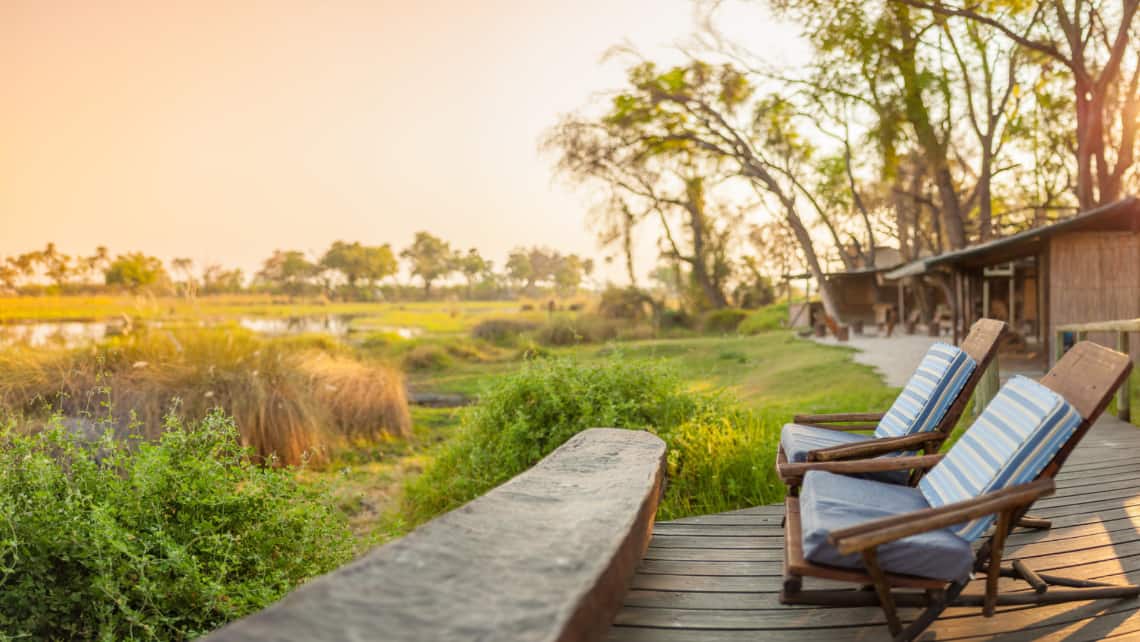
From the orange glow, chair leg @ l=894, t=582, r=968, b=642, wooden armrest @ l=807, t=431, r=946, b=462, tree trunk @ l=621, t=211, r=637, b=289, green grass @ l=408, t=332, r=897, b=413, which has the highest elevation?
the orange glow

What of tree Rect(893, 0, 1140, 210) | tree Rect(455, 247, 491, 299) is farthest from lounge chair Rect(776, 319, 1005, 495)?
tree Rect(455, 247, 491, 299)

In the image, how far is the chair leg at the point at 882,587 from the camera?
2.25 m

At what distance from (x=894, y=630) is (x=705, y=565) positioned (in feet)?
3.08

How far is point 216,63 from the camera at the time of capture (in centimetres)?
1418

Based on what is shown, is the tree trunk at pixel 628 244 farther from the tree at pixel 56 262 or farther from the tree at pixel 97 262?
the tree at pixel 56 262

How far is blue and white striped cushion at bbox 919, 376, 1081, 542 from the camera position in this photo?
8.20ft

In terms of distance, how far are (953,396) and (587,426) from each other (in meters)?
3.03

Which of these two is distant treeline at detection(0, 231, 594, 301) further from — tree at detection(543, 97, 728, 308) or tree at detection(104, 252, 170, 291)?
tree at detection(543, 97, 728, 308)

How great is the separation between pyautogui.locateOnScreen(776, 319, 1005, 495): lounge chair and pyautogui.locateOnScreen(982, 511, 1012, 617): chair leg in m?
0.78

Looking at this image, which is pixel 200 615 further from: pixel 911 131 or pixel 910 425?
pixel 911 131

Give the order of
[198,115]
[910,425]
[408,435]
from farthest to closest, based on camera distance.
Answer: [198,115] → [408,435] → [910,425]

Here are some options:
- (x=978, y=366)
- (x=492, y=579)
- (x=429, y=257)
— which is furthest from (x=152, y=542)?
(x=429, y=257)

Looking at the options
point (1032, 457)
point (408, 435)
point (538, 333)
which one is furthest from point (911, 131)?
point (1032, 457)

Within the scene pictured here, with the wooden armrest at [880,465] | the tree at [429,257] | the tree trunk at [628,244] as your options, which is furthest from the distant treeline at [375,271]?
the wooden armrest at [880,465]
